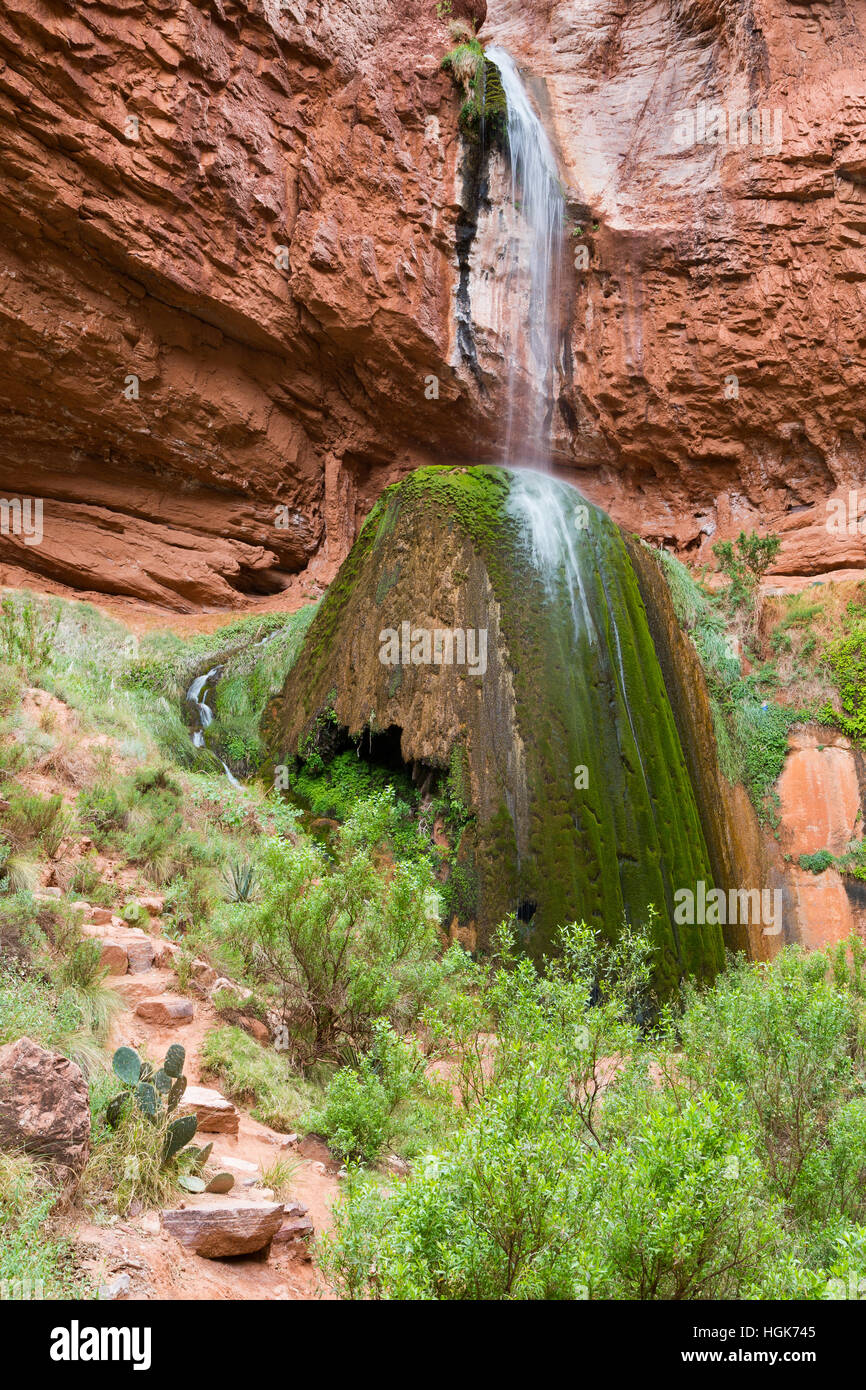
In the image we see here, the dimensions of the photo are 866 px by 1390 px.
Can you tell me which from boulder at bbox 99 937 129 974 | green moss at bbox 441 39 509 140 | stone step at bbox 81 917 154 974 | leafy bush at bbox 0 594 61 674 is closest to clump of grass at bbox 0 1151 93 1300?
boulder at bbox 99 937 129 974

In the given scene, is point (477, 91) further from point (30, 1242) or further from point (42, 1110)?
point (30, 1242)

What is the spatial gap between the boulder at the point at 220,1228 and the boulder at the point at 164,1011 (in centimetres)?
166

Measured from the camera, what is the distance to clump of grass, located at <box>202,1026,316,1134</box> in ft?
13.2

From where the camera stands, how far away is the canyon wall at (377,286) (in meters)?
14.3

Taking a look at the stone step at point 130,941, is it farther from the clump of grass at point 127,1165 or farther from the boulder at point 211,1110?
the clump of grass at point 127,1165

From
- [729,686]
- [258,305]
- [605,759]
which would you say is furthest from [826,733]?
A: [258,305]

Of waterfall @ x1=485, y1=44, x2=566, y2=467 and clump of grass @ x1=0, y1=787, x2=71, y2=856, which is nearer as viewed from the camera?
clump of grass @ x1=0, y1=787, x2=71, y2=856

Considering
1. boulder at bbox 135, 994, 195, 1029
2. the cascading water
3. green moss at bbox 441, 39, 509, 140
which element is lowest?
boulder at bbox 135, 994, 195, 1029

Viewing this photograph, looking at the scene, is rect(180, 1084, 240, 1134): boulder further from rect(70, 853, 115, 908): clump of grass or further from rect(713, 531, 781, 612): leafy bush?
rect(713, 531, 781, 612): leafy bush

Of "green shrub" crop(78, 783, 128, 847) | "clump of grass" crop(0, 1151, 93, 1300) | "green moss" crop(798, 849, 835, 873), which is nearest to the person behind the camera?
"clump of grass" crop(0, 1151, 93, 1300)

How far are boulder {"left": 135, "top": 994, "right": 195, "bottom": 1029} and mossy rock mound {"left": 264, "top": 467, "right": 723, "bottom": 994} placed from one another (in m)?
3.37

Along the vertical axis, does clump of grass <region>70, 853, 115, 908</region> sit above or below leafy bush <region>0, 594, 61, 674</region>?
below

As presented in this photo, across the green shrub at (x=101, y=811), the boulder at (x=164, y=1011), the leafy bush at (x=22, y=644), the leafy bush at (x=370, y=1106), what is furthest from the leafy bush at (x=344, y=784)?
the leafy bush at (x=370, y=1106)
